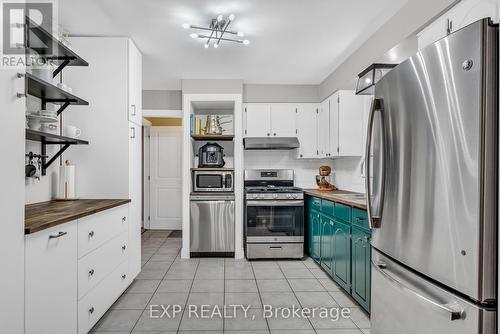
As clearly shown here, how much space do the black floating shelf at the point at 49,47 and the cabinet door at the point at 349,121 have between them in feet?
9.24

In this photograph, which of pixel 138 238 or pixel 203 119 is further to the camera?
pixel 203 119

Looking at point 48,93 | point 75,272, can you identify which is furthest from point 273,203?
point 48,93

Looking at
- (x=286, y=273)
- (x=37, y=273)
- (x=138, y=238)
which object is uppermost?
(x=37, y=273)

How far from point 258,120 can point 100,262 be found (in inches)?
113

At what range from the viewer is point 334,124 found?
3920 millimetres

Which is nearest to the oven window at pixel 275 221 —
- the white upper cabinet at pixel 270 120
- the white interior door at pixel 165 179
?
the white upper cabinet at pixel 270 120

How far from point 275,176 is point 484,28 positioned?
3.78 metres

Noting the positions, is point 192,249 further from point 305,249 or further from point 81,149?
point 81,149

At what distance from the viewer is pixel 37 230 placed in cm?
145

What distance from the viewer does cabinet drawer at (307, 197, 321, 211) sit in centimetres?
364

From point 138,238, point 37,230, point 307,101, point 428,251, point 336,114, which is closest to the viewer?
point 428,251

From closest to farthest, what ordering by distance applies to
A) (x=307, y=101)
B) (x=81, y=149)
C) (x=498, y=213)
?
(x=498, y=213) → (x=81, y=149) → (x=307, y=101)

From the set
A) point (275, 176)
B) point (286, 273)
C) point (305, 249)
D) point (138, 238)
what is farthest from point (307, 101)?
point (138, 238)
